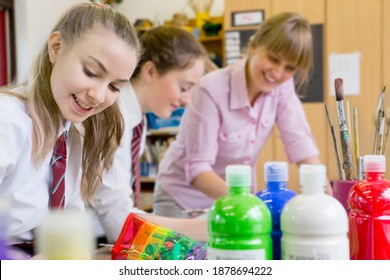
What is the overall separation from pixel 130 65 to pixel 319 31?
2.46 meters

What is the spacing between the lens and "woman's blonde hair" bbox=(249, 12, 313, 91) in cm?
143

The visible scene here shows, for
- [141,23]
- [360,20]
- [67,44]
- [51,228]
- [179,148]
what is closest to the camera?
[51,228]

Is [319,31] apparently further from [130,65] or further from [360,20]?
[130,65]

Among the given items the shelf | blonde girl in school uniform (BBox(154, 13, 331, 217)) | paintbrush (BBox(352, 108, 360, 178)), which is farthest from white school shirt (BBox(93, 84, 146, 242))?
the shelf

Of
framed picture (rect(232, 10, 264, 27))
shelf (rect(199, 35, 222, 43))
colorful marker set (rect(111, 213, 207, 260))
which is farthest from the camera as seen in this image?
shelf (rect(199, 35, 222, 43))

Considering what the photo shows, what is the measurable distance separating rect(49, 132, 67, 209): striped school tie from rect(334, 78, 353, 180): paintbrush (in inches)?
19.5

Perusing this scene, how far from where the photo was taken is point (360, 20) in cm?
306

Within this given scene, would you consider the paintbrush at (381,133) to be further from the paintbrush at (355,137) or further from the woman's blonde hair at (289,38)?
the woman's blonde hair at (289,38)

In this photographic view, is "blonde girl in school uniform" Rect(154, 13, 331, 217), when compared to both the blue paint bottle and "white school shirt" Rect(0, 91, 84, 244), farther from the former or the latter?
the blue paint bottle

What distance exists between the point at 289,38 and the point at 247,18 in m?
1.96

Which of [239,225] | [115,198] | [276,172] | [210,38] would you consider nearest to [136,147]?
[115,198]

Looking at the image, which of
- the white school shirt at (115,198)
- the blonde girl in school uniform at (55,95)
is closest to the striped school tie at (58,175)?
the blonde girl in school uniform at (55,95)

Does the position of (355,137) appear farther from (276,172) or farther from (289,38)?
(289,38)

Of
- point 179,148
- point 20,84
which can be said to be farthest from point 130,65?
point 179,148
